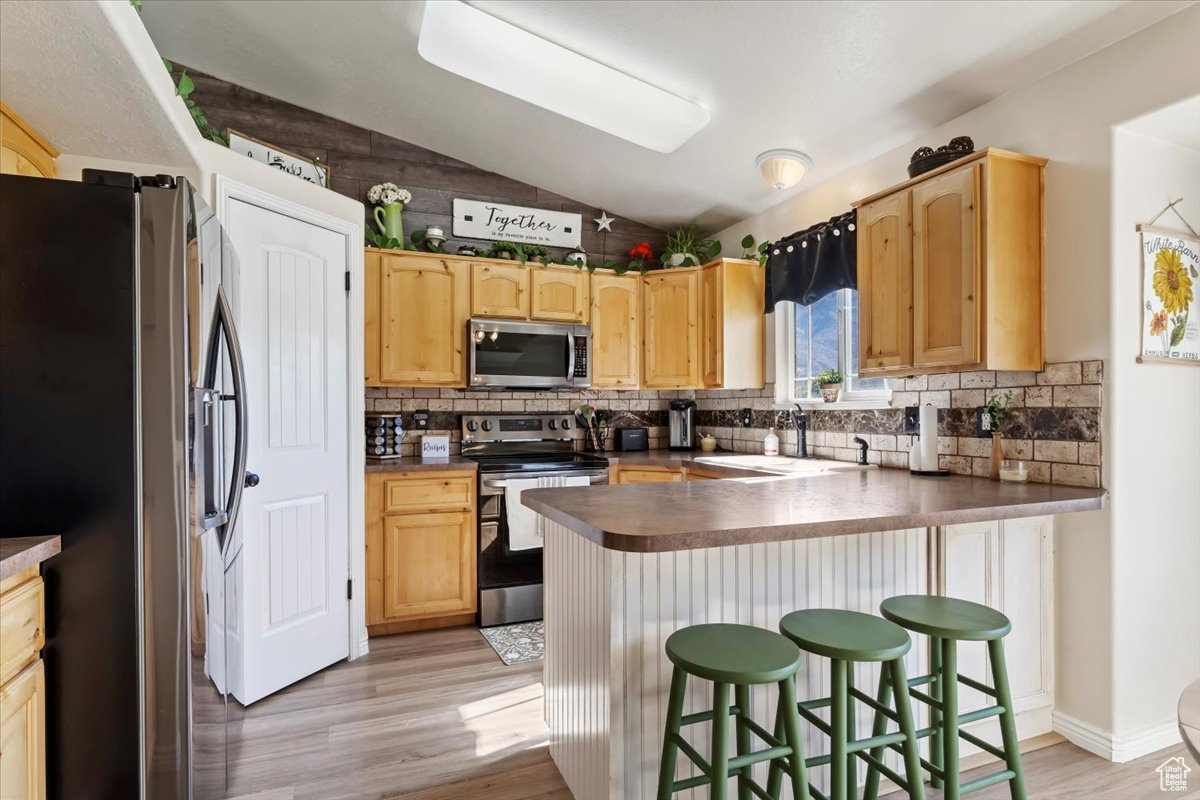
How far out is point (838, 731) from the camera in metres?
1.47

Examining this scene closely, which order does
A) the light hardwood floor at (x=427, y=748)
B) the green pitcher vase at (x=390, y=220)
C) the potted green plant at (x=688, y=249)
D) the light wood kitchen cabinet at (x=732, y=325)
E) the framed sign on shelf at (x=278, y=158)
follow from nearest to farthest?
the light hardwood floor at (x=427, y=748) < the framed sign on shelf at (x=278, y=158) < the green pitcher vase at (x=390, y=220) < the light wood kitchen cabinet at (x=732, y=325) < the potted green plant at (x=688, y=249)

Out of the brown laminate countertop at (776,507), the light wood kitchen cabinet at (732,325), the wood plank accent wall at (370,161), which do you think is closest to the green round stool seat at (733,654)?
the brown laminate countertop at (776,507)

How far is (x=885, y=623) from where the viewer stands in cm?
160

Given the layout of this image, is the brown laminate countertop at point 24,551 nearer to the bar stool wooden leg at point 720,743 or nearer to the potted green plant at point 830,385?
the bar stool wooden leg at point 720,743

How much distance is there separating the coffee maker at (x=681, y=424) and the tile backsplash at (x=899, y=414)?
177 mm

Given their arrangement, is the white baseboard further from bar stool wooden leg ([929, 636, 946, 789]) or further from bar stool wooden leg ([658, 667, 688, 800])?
bar stool wooden leg ([658, 667, 688, 800])

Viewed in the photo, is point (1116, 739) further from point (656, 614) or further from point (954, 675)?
point (656, 614)

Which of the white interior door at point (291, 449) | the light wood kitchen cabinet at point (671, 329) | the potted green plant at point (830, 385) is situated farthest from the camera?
the light wood kitchen cabinet at point (671, 329)

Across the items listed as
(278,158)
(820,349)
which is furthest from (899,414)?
(278,158)

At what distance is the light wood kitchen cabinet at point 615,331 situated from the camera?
414 cm

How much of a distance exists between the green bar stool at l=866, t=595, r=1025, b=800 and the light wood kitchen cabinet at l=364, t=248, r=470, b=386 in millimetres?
2778

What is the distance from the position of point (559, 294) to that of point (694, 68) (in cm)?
172

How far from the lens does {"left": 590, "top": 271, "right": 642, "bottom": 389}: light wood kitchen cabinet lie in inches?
163

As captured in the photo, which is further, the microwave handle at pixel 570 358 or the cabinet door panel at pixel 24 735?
the microwave handle at pixel 570 358
